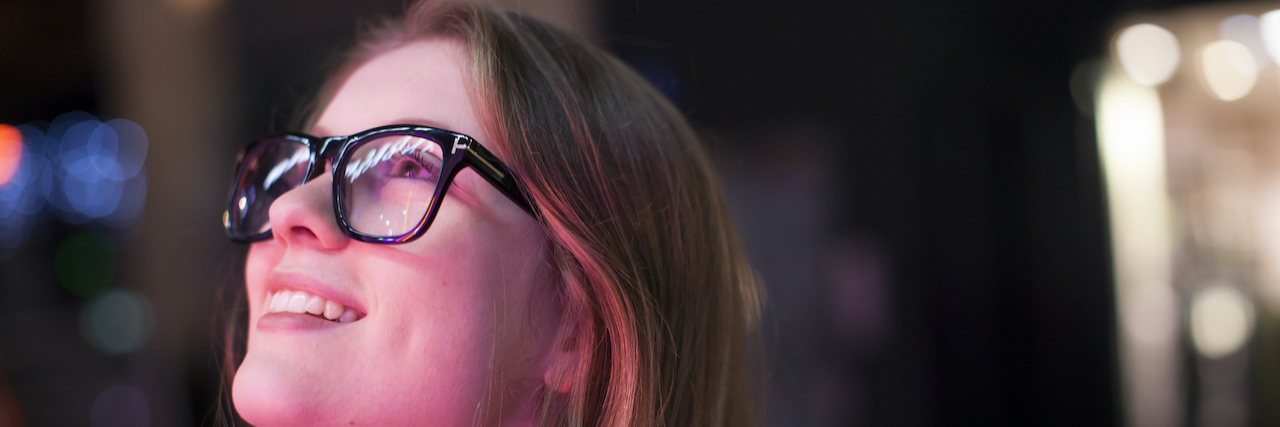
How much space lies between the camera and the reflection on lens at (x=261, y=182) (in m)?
0.90

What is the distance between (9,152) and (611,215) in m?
3.86

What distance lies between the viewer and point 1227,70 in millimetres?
3115

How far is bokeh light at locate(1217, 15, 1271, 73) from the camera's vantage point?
302 centimetres

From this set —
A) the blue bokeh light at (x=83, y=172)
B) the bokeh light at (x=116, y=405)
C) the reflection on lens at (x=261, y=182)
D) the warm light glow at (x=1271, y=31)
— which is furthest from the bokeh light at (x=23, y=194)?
the warm light glow at (x=1271, y=31)

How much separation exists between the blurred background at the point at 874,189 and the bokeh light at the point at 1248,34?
0.04ft

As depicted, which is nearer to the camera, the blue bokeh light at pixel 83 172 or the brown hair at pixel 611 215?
the brown hair at pixel 611 215

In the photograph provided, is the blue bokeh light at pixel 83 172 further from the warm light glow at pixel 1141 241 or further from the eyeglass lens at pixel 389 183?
the warm light glow at pixel 1141 241

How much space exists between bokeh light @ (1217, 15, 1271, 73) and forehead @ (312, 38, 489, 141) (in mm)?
3706

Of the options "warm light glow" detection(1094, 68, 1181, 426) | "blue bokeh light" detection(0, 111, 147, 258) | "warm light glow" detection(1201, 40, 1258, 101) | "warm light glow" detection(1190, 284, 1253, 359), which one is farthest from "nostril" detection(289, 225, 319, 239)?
"warm light glow" detection(1201, 40, 1258, 101)

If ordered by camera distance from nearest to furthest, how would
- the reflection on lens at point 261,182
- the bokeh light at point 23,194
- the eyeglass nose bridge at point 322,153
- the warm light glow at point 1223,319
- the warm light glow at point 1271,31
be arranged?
1. the eyeglass nose bridge at point 322,153
2. the reflection on lens at point 261,182
3. the warm light glow at point 1271,31
4. the warm light glow at point 1223,319
5. the bokeh light at point 23,194

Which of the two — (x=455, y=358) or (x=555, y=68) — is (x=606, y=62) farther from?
(x=455, y=358)

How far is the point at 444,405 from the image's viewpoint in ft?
2.39

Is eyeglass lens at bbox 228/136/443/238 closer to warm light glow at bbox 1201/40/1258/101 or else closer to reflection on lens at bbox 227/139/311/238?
reflection on lens at bbox 227/139/311/238

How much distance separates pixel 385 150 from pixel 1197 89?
380cm
